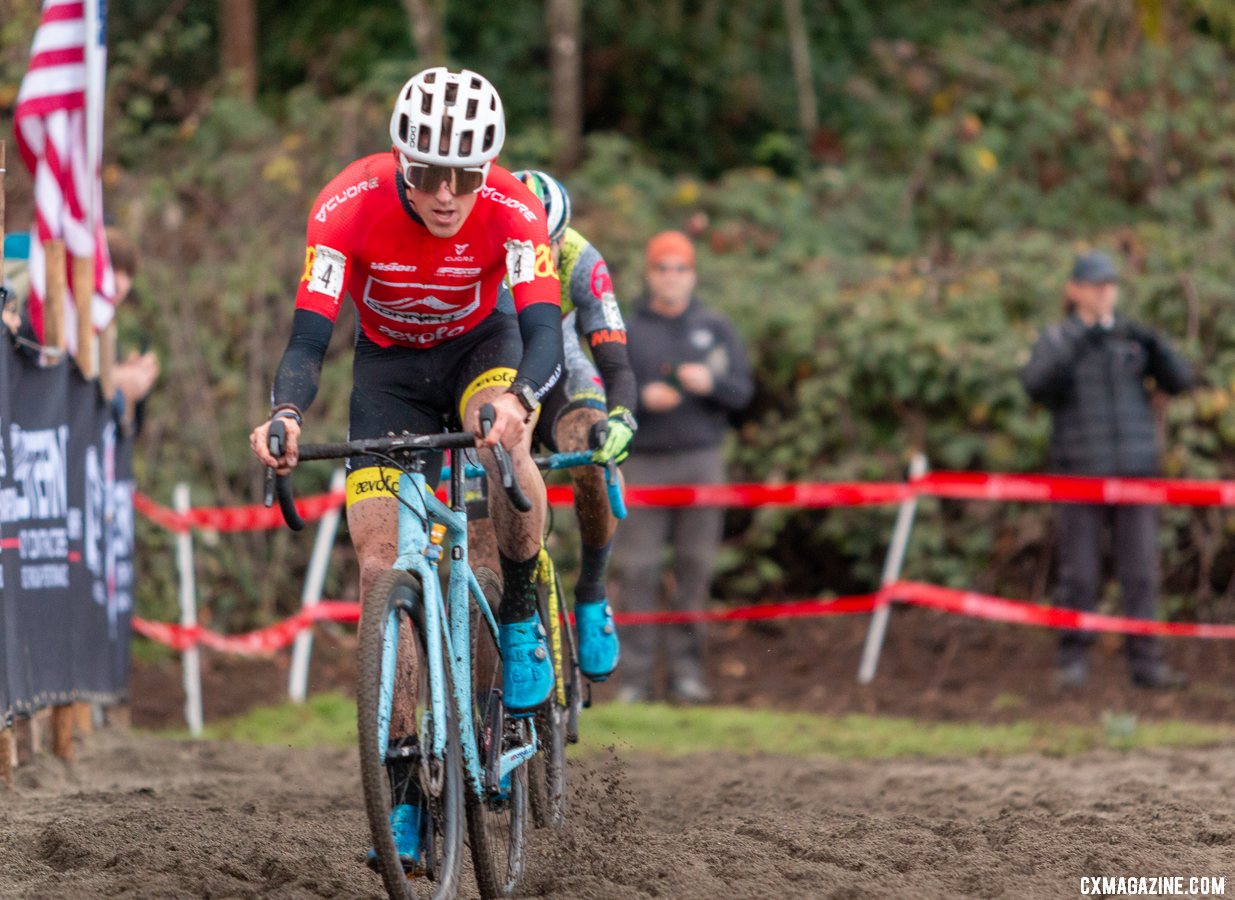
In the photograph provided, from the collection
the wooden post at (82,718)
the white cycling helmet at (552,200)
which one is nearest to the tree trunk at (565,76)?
the wooden post at (82,718)

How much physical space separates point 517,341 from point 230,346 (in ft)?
27.3

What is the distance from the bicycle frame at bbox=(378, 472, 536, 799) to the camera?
4828 mm

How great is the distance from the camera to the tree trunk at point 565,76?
18.1 m

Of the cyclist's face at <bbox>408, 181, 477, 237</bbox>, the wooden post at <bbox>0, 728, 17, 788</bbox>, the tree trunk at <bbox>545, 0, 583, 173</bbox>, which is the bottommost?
the wooden post at <bbox>0, 728, 17, 788</bbox>

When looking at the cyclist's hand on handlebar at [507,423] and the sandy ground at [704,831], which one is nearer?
the cyclist's hand on handlebar at [507,423]

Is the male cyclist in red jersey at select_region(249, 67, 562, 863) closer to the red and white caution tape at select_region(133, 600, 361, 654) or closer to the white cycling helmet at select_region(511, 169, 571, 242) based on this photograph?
the white cycling helmet at select_region(511, 169, 571, 242)

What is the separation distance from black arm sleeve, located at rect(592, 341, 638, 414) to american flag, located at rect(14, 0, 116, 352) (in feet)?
9.83

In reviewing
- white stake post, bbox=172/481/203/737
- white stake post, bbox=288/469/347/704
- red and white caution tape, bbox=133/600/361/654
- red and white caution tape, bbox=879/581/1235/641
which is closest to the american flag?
white stake post, bbox=172/481/203/737

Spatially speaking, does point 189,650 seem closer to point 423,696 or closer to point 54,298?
point 54,298

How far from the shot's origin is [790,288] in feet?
46.1

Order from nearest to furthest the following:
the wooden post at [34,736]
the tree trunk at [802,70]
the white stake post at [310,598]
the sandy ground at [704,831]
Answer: the sandy ground at [704,831], the wooden post at [34,736], the white stake post at [310,598], the tree trunk at [802,70]

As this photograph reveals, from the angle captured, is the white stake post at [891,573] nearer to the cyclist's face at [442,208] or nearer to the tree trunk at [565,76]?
the cyclist's face at [442,208]

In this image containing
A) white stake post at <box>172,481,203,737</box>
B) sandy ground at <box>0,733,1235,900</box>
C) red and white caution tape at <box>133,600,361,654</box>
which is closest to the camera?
sandy ground at <box>0,733,1235,900</box>

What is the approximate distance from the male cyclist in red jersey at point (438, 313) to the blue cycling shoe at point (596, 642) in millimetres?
1132
